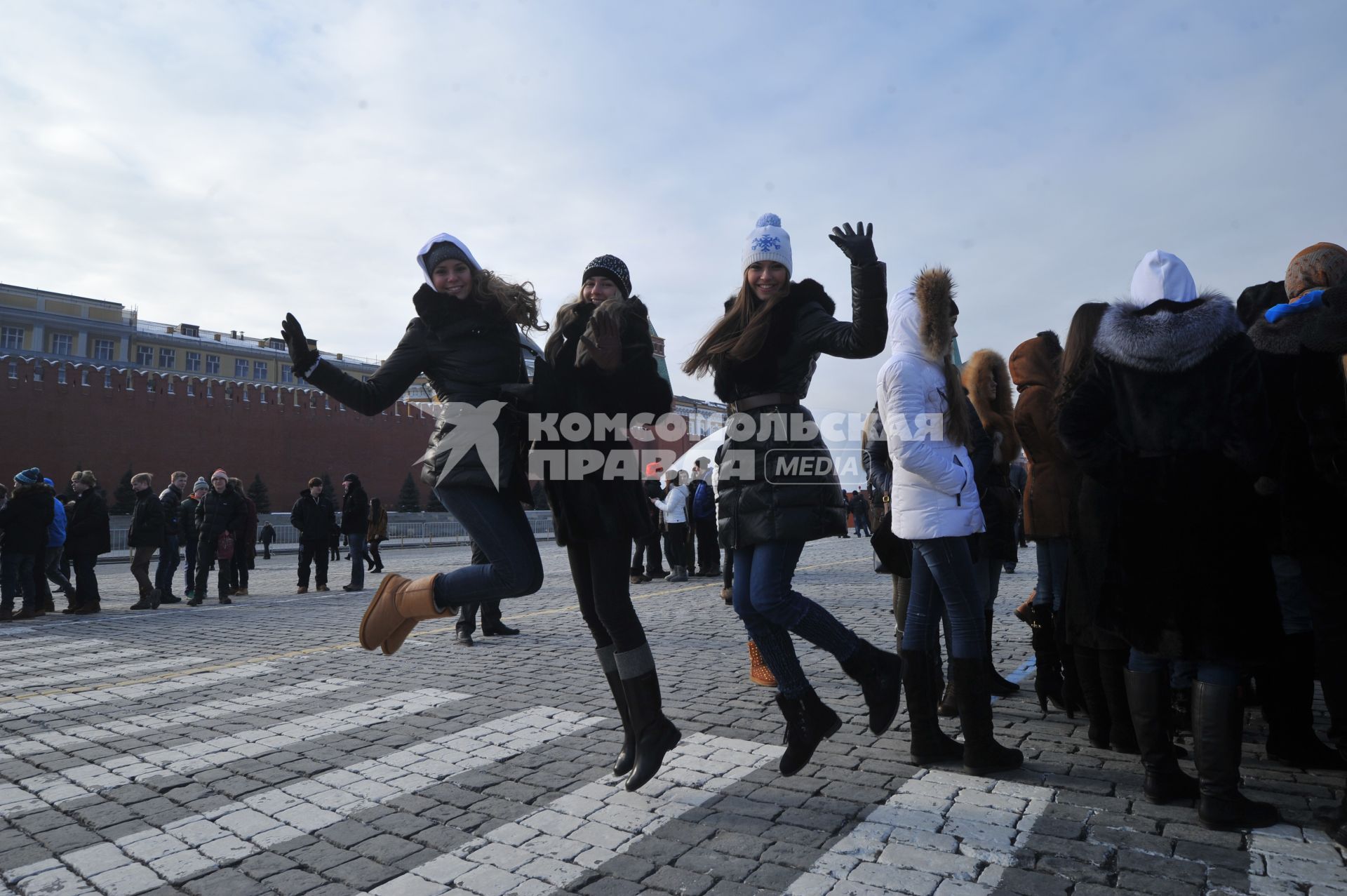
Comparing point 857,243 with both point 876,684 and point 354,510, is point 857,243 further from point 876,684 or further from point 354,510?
point 354,510

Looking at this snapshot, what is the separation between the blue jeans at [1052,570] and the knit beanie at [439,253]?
3.17m

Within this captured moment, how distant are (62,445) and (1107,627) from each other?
45793 mm

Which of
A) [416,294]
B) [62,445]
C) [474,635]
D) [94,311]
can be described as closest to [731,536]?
[416,294]

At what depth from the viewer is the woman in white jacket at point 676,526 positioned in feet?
46.2

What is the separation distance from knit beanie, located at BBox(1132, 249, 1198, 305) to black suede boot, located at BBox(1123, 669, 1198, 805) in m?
1.34

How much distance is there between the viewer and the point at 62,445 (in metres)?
38.7

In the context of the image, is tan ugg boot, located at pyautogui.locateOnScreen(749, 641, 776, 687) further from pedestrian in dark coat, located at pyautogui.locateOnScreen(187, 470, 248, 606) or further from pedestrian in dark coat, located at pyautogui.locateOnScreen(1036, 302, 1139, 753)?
pedestrian in dark coat, located at pyautogui.locateOnScreen(187, 470, 248, 606)

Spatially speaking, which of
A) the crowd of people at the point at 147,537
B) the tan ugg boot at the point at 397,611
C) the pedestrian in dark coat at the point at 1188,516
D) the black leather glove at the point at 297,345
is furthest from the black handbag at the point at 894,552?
the crowd of people at the point at 147,537

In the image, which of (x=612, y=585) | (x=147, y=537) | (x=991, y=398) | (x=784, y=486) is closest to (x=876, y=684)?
(x=784, y=486)

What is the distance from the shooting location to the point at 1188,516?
2871 millimetres

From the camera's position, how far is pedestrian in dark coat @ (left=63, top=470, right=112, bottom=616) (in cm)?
1143

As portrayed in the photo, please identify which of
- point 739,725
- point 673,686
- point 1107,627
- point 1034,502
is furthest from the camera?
point 673,686

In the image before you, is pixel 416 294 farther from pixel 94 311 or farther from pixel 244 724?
pixel 94 311

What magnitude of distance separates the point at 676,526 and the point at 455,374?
11.2 m
